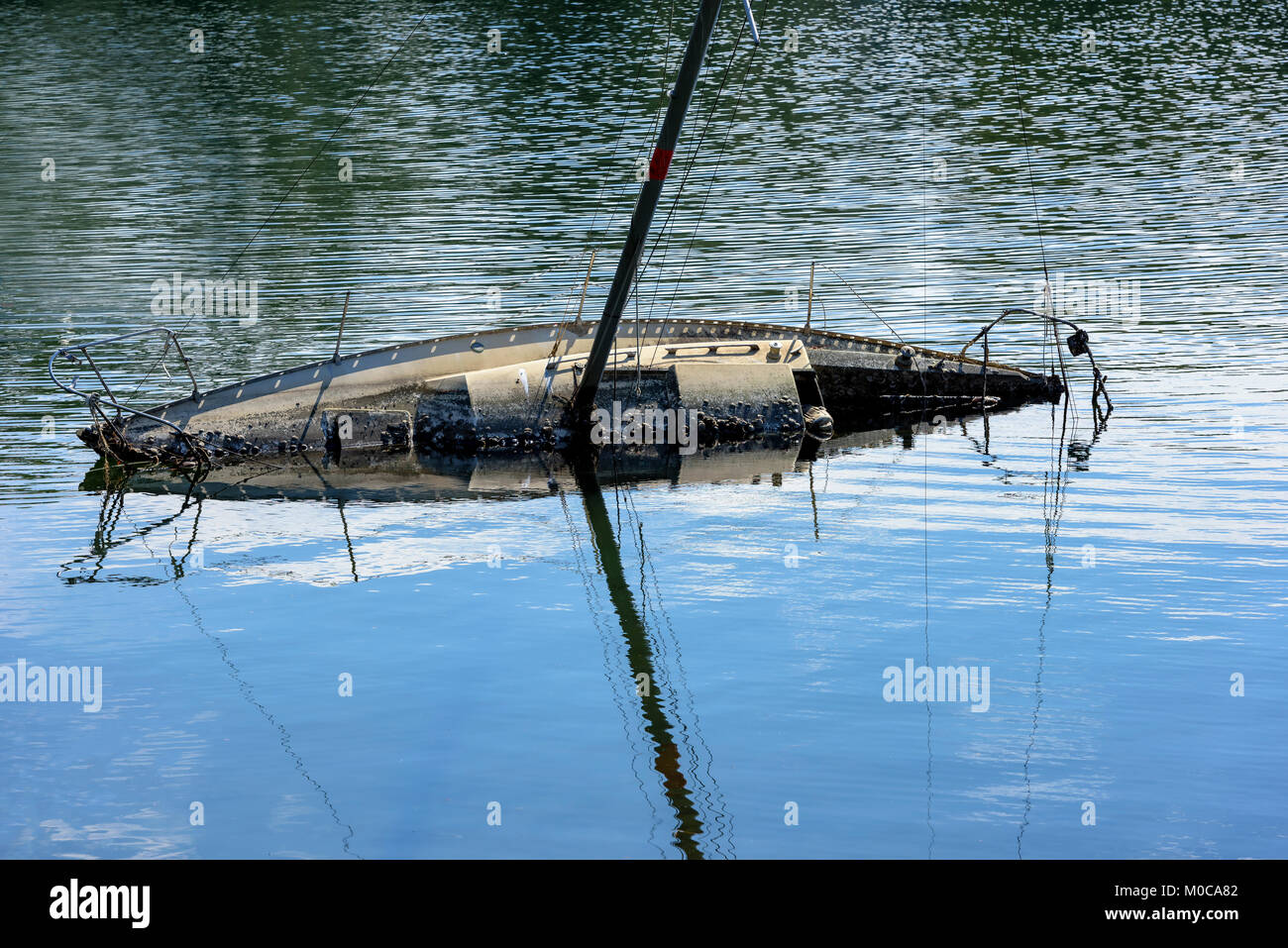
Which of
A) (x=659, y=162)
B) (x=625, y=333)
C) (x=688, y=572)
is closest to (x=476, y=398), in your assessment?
(x=625, y=333)

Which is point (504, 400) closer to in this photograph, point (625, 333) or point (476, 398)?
point (476, 398)

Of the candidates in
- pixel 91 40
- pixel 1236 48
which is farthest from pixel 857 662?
pixel 91 40

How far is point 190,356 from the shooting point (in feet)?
128

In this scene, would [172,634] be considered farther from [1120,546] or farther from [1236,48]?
[1236,48]

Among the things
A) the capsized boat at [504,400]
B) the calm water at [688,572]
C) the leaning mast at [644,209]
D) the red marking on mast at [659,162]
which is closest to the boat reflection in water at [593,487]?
the calm water at [688,572]

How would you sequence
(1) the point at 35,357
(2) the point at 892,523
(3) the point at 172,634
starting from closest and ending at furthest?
(3) the point at 172,634 → (2) the point at 892,523 → (1) the point at 35,357

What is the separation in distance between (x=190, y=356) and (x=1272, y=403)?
26.0 meters

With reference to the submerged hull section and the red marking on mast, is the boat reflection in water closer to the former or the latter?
the submerged hull section

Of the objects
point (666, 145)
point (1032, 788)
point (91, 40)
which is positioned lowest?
point (91, 40)

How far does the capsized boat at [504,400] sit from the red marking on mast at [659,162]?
2.67m

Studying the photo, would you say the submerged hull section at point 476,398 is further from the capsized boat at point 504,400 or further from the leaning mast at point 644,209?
the leaning mast at point 644,209

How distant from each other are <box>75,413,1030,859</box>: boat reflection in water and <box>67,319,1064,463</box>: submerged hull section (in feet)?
1.52

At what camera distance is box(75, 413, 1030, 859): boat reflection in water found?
20344mm

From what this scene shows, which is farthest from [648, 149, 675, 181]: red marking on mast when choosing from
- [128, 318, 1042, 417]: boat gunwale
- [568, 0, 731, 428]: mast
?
[128, 318, 1042, 417]: boat gunwale
